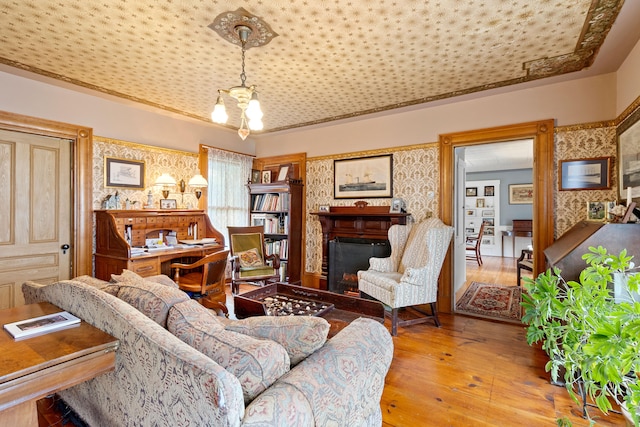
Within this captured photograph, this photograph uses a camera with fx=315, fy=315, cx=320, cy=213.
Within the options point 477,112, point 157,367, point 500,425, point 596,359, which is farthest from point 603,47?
point 157,367

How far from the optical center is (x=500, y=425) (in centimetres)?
183

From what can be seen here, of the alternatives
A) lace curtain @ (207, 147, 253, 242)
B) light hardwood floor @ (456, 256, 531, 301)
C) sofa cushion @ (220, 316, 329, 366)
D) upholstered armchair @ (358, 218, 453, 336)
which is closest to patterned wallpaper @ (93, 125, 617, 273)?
lace curtain @ (207, 147, 253, 242)

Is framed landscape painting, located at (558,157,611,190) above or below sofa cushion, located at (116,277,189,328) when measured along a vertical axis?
above

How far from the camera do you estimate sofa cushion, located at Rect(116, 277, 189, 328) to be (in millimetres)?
1322

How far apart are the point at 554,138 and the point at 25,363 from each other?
13.8 feet

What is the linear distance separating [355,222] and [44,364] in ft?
12.0

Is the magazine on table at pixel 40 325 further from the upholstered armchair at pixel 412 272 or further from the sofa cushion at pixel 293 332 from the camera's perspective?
the upholstered armchair at pixel 412 272

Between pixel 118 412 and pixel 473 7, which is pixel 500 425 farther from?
pixel 473 7

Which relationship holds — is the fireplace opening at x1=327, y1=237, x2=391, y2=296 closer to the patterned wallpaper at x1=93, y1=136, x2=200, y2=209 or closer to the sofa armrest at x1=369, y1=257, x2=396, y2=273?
the sofa armrest at x1=369, y1=257, x2=396, y2=273

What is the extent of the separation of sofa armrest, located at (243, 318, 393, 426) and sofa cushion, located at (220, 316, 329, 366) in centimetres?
4

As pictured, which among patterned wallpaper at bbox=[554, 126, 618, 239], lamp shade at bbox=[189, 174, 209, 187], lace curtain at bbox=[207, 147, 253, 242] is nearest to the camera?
patterned wallpaper at bbox=[554, 126, 618, 239]

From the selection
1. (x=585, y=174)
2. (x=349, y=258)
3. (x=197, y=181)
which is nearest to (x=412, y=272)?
(x=349, y=258)

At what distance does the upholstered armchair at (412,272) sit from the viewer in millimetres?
3150

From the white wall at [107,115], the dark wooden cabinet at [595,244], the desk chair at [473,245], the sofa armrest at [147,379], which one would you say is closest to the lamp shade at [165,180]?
the white wall at [107,115]
